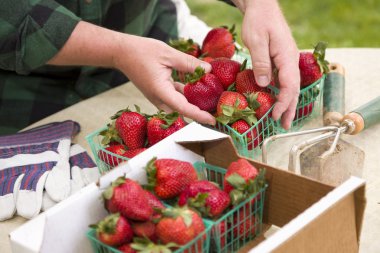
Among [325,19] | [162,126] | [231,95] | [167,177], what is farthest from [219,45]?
[325,19]

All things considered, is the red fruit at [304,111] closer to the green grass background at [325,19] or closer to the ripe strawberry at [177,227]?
the ripe strawberry at [177,227]

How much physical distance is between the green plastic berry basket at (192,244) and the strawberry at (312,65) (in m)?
0.57

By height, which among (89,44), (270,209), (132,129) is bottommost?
(270,209)

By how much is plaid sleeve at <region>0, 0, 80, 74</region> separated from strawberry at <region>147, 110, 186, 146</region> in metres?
0.29

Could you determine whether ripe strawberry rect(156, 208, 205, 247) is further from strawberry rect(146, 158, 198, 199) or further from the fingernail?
the fingernail

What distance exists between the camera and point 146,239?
0.92 m

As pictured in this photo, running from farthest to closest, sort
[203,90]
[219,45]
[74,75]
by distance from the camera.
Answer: [74,75], [219,45], [203,90]

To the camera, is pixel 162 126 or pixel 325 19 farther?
pixel 325 19

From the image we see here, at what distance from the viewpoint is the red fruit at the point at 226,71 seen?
138 centimetres

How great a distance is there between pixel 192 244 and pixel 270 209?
20cm

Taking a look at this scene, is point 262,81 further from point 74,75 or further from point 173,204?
point 74,75

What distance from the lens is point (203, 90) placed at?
1346 mm

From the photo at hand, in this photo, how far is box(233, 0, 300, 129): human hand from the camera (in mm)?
1350

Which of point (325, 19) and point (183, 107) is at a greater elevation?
point (183, 107)
